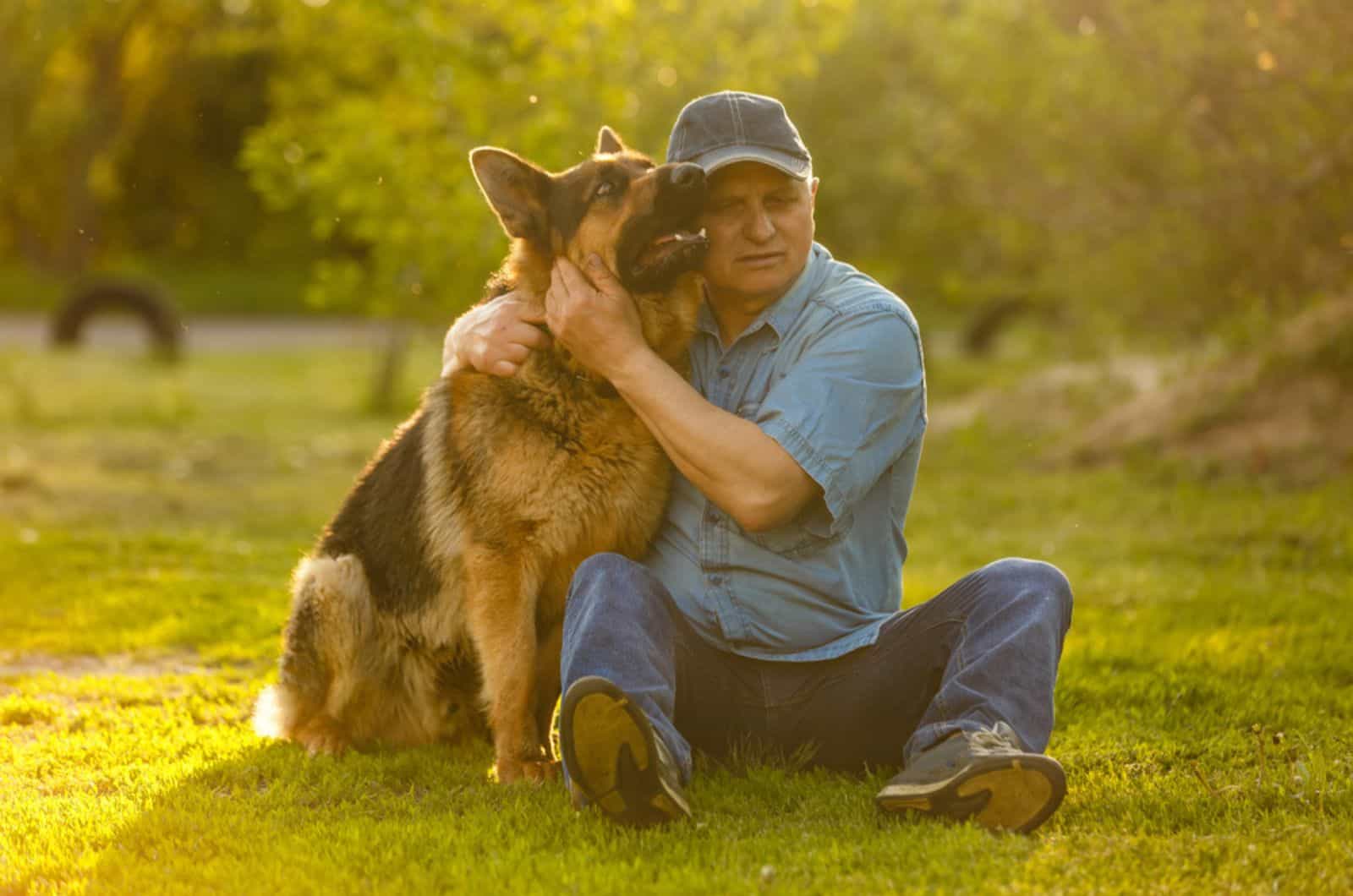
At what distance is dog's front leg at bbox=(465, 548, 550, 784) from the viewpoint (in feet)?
12.9

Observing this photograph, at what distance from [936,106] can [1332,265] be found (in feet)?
22.7

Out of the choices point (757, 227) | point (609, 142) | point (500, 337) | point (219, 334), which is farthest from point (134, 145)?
point (757, 227)

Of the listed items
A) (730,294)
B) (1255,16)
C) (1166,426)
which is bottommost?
(1166,426)

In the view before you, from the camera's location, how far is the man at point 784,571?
11.0 feet

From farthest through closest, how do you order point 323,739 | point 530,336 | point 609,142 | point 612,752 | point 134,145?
point 134,145
point 609,142
point 323,739
point 530,336
point 612,752

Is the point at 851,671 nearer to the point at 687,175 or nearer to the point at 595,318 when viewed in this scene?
the point at 595,318

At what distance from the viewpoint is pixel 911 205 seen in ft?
54.9

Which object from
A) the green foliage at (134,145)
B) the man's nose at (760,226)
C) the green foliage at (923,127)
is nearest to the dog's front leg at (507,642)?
the man's nose at (760,226)

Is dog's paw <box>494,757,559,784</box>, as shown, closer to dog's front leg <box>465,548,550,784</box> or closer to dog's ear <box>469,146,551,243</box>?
dog's front leg <box>465,548,550,784</box>

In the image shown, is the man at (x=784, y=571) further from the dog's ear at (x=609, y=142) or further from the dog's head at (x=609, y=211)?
the dog's ear at (x=609, y=142)

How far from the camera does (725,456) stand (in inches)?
138

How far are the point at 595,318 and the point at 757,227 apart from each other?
513mm

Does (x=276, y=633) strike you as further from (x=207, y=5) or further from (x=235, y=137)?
(x=235, y=137)

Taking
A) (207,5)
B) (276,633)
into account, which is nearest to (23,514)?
(276,633)
